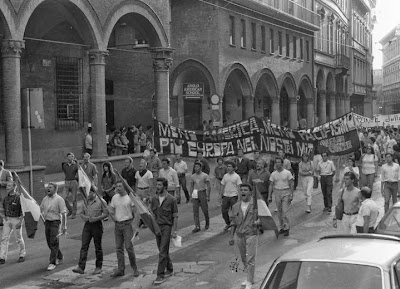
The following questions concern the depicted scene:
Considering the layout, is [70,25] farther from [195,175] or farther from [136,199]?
[136,199]

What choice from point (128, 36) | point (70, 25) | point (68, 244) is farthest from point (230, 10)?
point (68, 244)

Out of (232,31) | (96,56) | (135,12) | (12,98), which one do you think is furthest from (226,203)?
(232,31)

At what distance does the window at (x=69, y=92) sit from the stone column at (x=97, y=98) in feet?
11.0

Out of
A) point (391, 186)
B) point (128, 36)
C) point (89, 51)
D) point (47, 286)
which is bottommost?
point (47, 286)

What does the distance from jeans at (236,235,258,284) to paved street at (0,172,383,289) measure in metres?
0.20

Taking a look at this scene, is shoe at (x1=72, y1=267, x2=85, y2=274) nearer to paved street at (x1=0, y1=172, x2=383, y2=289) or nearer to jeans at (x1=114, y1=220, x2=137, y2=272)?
paved street at (x1=0, y1=172, x2=383, y2=289)

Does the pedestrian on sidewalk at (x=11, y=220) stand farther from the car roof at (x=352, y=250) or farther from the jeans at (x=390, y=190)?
the jeans at (x=390, y=190)

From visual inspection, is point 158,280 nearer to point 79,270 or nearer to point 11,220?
point 79,270

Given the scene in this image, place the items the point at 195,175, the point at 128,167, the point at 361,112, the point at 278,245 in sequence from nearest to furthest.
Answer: the point at 278,245
the point at 195,175
the point at 128,167
the point at 361,112

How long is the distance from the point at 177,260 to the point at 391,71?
117 metres

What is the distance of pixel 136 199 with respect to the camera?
36.7 ft

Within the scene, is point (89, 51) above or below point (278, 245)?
above

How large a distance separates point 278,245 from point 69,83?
14247mm

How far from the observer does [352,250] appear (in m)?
6.23
